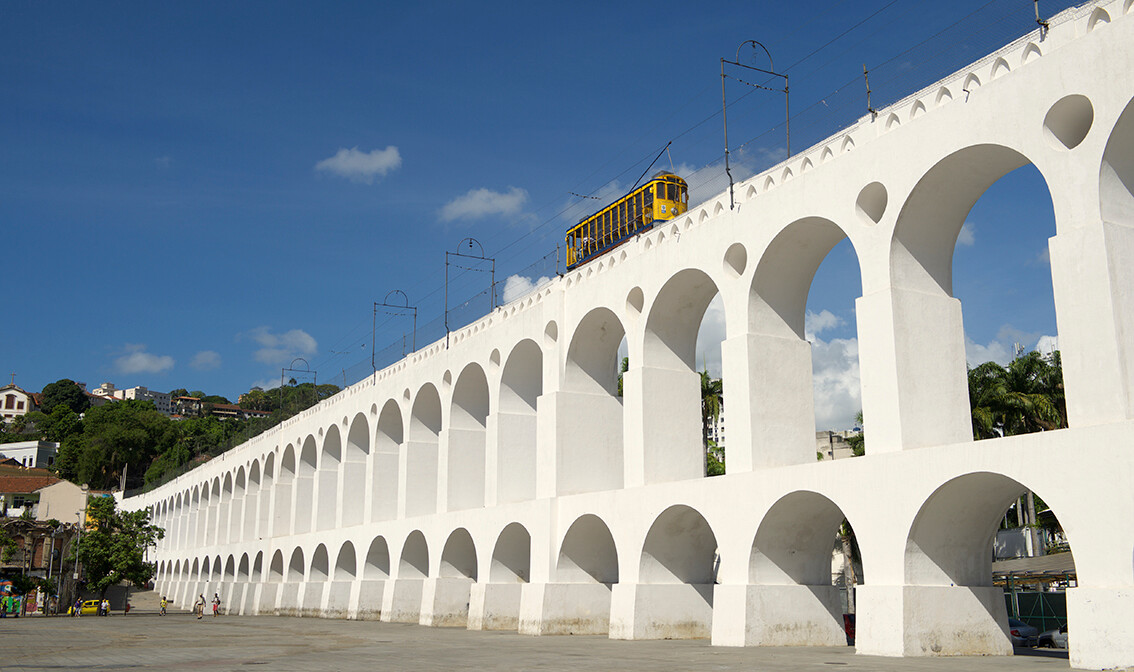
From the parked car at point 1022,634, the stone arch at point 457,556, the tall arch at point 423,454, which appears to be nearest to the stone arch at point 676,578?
the parked car at point 1022,634

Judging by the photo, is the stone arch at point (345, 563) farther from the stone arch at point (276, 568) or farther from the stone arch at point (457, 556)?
the stone arch at point (457, 556)

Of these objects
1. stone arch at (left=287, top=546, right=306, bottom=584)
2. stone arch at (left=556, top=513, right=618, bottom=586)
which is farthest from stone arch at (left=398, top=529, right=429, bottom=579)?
stone arch at (left=287, top=546, right=306, bottom=584)

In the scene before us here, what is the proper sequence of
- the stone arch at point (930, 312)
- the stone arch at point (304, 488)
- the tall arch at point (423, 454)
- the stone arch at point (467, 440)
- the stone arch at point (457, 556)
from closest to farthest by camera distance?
the stone arch at point (930, 312) → the stone arch at point (457, 556) → the stone arch at point (467, 440) → the tall arch at point (423, 454) → the stone arch at point (304, 488)

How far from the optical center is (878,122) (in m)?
17.6

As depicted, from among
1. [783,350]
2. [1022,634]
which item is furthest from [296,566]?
[1022,634]

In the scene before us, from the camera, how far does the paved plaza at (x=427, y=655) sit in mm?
14312

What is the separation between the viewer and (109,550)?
5016 centimetres

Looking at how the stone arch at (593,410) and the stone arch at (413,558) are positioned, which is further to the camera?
the stone arch at (413,558)

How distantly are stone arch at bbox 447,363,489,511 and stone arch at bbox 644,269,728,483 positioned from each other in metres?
9.99

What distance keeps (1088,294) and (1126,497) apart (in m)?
2.94

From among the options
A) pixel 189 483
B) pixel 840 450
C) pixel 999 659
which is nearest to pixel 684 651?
pixel 999 659

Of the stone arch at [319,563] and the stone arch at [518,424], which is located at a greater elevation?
the stone arch at [518,424]

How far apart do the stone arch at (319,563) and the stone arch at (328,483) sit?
1278mm

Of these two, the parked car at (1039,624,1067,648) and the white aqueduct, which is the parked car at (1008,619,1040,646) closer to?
the parked car at (1039,624,1067,648)
